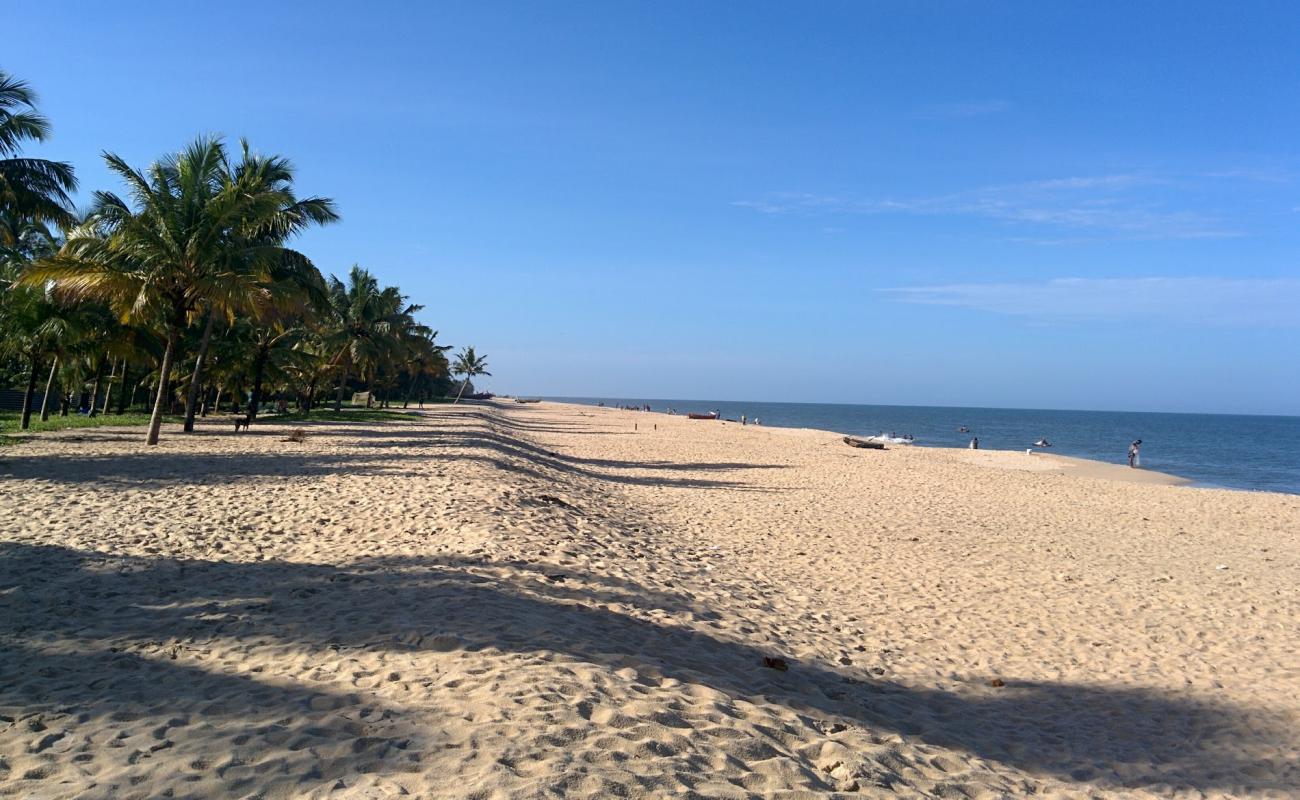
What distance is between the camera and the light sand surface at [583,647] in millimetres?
4039

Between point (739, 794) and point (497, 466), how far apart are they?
45.4ft

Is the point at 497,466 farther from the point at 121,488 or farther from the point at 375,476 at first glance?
the point at 121,488

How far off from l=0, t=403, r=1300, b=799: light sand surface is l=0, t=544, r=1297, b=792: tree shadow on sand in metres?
0.03

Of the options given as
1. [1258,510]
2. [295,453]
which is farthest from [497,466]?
[1258,510]

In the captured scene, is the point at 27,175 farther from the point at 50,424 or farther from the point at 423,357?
the point at 423,357

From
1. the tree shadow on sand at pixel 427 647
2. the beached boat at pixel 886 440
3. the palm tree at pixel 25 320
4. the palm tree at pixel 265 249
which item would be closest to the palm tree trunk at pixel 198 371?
the palm tree at pixel 265 249

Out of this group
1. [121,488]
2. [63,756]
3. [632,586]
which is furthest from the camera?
[121,488]

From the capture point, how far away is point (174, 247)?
18.0 meters

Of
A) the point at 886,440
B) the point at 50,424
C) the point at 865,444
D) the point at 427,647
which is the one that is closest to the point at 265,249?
the point at 50,424

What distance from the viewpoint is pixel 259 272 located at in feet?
62.0

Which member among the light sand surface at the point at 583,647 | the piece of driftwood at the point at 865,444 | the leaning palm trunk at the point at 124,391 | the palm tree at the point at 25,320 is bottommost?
the light sand surface at the point at 583,647

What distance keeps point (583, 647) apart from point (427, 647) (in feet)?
3.77

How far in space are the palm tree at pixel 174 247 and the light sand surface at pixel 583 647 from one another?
4.49 m

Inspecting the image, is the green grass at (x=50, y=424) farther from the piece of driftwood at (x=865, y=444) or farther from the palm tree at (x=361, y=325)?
the piece of driftwood at (x=865, y=444)
